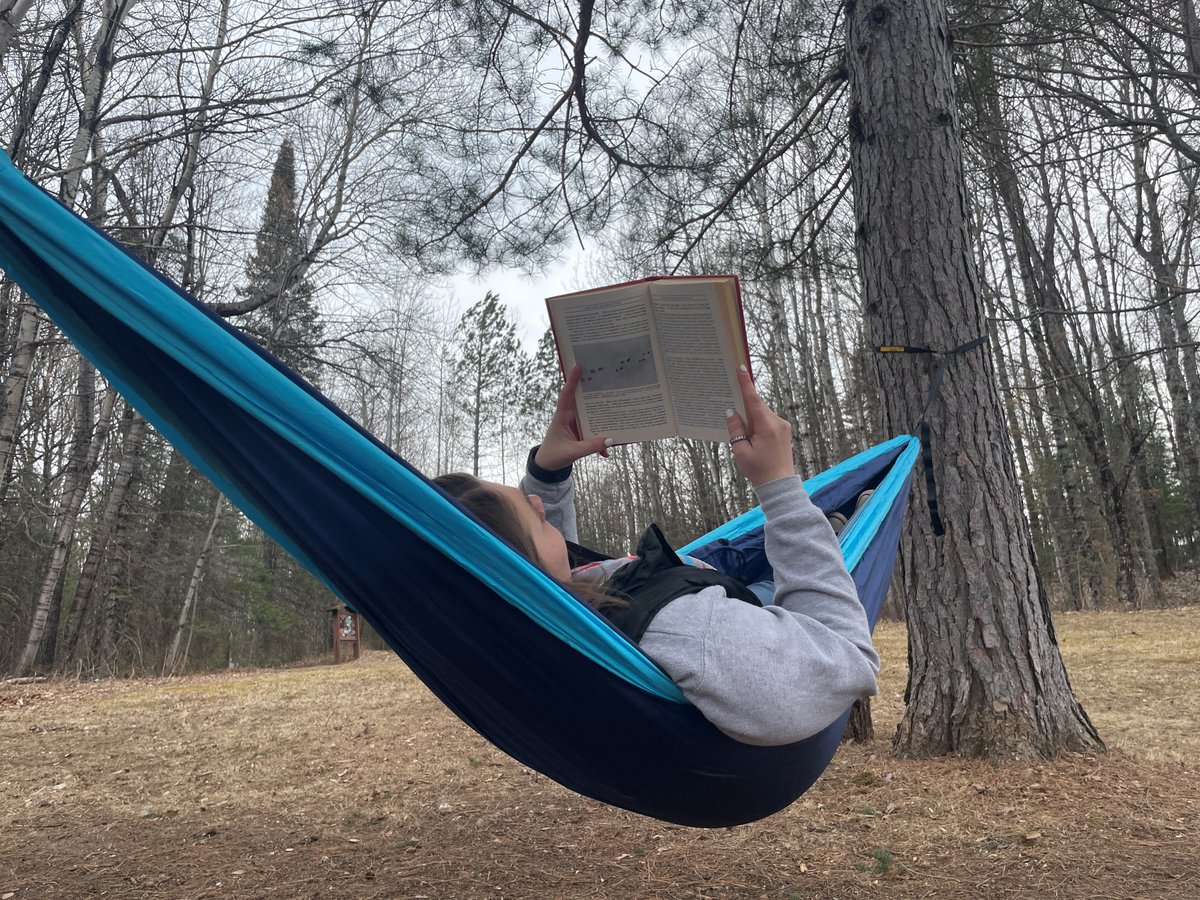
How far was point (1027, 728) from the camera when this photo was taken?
8.89ft

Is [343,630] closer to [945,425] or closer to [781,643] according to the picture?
[945,425]

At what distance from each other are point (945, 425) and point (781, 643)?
2.15 m

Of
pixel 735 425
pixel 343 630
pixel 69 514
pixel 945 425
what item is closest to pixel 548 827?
pixel 945 425

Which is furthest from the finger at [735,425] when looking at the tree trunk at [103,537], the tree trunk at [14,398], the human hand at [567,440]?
the tree trunk at [103,537]

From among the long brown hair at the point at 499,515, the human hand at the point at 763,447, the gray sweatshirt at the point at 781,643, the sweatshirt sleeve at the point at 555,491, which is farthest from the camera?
the sweatshirt sleeve at the point at 555,491

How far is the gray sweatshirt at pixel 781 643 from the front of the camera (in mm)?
964

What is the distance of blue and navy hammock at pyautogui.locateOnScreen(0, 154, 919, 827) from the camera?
1062mm

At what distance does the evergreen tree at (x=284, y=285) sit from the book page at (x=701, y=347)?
15.8ft

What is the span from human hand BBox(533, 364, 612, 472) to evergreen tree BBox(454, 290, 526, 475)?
16.7 meters

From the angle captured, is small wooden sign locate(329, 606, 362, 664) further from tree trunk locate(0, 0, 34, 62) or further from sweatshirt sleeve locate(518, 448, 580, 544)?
sweatshirt sleeve locate(518, 448, 580, 544)

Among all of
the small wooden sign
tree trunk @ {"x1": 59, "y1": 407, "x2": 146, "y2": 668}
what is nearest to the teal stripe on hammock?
tree trunk @ {"x1": 59, "y1": 407, "x2": 146, "y2": 668}

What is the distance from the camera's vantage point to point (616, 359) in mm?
1498

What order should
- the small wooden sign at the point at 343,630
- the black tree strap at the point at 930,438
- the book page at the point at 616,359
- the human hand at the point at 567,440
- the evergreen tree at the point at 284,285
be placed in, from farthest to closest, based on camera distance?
the small wooden sign at the point at 343,630, the evergreen tree at the point at 284,285, the black tree strap at the point at 930,438, the human hand at the point at 567,440, the book page at the point at 616,359

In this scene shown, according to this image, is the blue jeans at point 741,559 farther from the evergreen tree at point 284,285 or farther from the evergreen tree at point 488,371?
the evergreen tree at point 488,371
